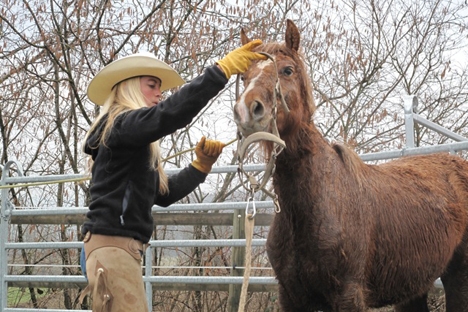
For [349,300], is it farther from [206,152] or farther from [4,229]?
[4,229]

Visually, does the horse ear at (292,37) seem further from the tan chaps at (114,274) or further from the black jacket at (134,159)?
the tan chaps at (114,274)

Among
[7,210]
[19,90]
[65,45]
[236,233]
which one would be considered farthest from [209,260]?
[19,90]

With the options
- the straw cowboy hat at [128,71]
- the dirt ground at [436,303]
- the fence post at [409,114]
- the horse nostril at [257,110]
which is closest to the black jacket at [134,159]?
the horse nostril at [257,110]

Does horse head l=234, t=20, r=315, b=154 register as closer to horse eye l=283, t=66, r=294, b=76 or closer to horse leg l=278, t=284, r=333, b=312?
horse eye l=283, t=66, r=294, b=76

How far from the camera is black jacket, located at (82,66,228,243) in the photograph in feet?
9.81

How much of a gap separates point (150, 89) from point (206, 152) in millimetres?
467

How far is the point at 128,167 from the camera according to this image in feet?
10.5

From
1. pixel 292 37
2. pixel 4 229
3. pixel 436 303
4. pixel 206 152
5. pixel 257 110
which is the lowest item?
pixel 436 303

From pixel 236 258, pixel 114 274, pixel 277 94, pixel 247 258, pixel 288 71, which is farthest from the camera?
pixel 236 258

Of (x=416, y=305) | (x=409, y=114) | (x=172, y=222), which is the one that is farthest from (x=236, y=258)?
(x=409, y=114)

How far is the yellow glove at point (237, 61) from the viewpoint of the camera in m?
3.05

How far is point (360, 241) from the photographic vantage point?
3.67 metres

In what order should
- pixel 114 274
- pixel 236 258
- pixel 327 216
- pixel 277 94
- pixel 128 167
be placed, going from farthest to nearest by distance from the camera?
pixel 236 258
pixel 327 216
pixel 277 94
pixel 128 167
pixel 114 274

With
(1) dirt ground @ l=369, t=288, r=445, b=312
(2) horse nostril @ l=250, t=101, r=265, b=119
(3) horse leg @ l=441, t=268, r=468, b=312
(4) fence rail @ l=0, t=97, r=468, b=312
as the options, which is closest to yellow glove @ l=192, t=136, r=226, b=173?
(2) horse nostril @ l=250, t=101, r=265, b=119
